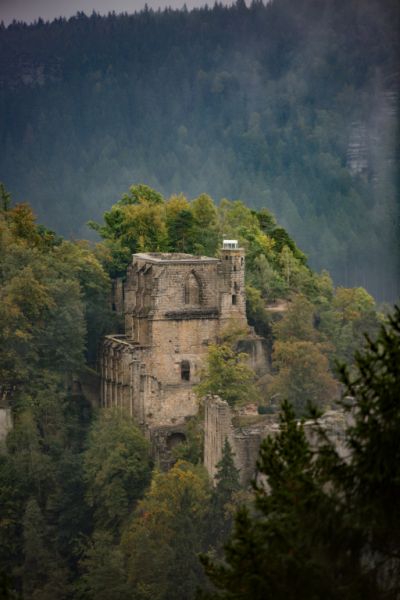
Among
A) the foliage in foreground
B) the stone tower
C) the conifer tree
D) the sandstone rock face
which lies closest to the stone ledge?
the stone tower

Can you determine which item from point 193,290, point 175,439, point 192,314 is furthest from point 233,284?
point 175,439

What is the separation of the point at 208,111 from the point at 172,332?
44.1 metres

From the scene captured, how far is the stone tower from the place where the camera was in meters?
61.5

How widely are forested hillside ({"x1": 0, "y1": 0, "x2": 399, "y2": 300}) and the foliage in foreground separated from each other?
5070 cm

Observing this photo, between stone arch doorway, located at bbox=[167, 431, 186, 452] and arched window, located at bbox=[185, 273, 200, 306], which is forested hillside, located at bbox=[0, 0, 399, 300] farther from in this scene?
stone arch doorway, located at bbox=[167, 431, 186, 452]

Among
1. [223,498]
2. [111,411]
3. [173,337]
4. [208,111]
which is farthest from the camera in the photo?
[208,111]

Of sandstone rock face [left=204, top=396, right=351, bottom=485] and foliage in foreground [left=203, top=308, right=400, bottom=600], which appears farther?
sandstone rock face [left=204, top=396, right=351, bottom=485]

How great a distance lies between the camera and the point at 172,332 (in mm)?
62500

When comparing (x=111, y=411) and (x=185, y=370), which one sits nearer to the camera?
(x=111, y=411)

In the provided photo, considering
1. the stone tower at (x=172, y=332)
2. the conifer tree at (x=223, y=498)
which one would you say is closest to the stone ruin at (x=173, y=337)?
the stone tower at (x=172, y=332)

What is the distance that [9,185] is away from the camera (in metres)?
93.4

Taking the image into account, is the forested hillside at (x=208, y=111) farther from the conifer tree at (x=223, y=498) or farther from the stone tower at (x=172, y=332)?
the conifer tree at (x=223, y=498)

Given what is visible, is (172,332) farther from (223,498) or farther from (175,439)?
(223,498)

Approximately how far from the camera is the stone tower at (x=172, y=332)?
202ft
